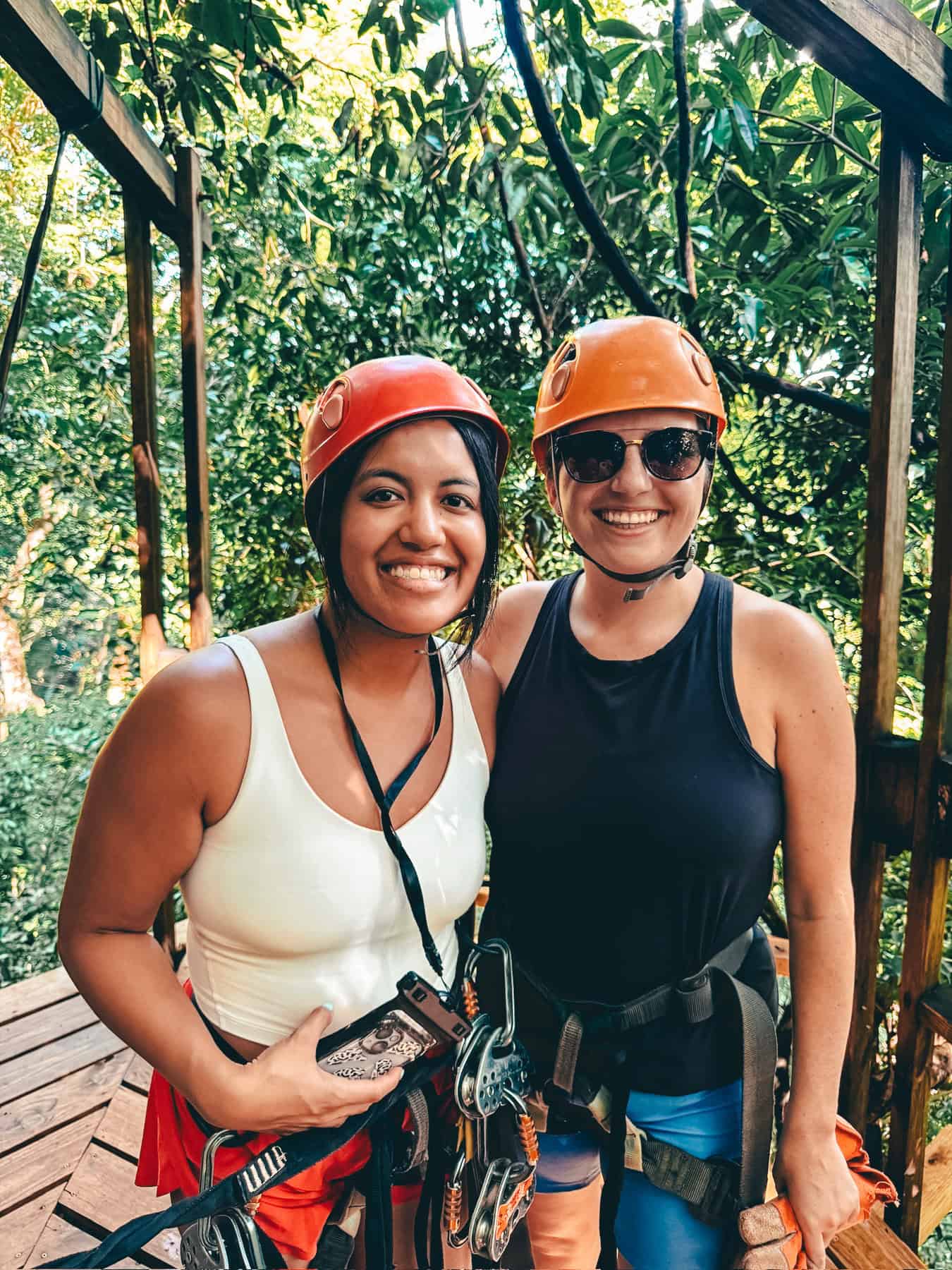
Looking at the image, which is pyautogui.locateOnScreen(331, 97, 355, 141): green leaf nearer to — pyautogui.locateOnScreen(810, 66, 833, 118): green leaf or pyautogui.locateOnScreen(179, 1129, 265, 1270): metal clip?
pyautogui.locateOnScreen(810, 66, 833, 118): green leaf

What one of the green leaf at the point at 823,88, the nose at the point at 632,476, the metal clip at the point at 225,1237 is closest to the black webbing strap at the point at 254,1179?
the metal clip at the point at 225,1237

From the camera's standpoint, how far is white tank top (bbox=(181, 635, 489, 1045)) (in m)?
1.05

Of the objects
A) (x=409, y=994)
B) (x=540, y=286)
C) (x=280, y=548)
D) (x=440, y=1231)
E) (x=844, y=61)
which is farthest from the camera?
(x=280, y=548)

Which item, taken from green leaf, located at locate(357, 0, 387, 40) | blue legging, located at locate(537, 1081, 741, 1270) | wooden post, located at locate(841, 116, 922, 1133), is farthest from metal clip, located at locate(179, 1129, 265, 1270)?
green leaf, located at locate(357, 0, 387, 40)

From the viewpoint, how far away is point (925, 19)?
2.19 meters

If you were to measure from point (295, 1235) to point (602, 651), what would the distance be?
982mm

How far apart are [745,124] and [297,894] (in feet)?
6.96

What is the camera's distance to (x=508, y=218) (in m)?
2.56

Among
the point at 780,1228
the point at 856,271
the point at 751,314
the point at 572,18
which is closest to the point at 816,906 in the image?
the point at 780,1228

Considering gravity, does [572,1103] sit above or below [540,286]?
below

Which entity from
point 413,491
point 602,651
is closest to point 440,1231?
point 602,651

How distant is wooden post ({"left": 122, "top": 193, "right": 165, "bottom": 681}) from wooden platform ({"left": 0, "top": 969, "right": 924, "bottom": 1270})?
1.28 meters

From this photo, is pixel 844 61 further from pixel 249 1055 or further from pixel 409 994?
pixel 249 1055

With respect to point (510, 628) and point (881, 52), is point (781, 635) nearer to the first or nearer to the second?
point (510, 628)
